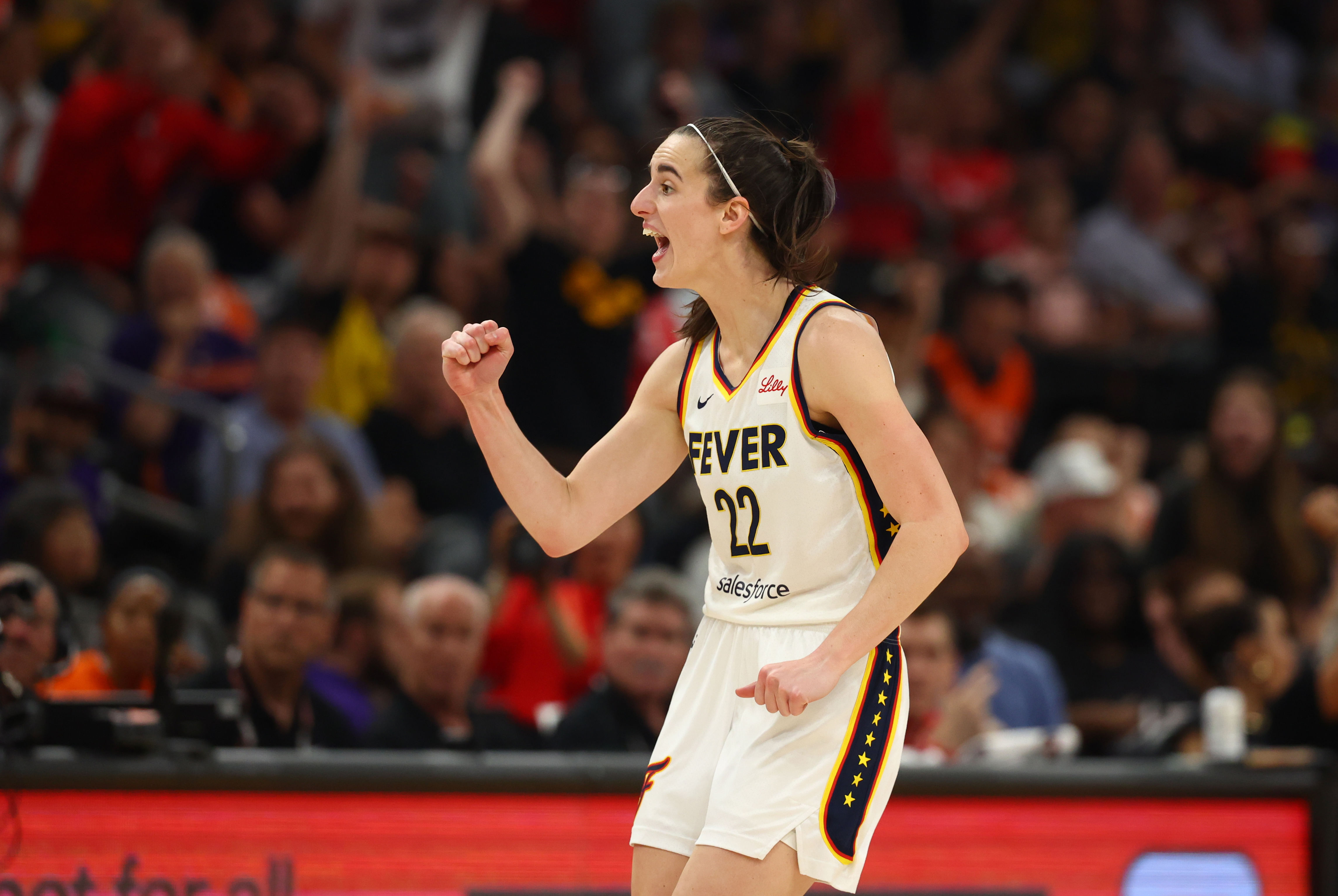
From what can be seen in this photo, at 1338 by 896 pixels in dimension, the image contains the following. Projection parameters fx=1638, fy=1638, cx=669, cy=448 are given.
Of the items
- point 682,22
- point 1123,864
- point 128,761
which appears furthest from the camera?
point 682,22

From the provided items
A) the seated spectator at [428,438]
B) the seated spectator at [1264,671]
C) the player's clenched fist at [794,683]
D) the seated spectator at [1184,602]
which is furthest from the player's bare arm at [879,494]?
the seated spectator at [428,438]

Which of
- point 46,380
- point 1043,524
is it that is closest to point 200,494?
point 46,380

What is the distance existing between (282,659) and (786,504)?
3054 mm

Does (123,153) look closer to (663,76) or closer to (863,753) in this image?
(663,76)

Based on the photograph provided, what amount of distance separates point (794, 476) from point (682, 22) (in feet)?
26.8

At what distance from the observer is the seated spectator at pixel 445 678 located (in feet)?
19.9

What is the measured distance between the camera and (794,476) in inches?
139

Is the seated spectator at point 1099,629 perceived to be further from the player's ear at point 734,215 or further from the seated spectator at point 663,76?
the player's ear at point 734,215

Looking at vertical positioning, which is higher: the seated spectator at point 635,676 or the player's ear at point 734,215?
the player's ear at point 734,215

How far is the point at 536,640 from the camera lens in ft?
23.6

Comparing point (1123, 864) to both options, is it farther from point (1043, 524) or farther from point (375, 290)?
point (375, 290)

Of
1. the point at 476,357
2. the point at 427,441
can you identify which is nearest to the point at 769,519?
the point at 476,357

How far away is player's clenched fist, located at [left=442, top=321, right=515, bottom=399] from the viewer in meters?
3.59

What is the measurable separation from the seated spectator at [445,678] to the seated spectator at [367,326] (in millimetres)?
2756
